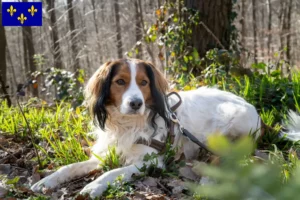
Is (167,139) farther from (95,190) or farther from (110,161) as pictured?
(95,190)

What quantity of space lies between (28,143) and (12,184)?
155 centimetres

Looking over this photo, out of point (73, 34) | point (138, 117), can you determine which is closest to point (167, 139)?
point (138, 117)

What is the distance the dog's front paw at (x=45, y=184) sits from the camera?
10.9 ft

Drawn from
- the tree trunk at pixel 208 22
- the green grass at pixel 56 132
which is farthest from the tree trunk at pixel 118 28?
the green grass at pixel 56 132

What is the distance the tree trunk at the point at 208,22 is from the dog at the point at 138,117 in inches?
106

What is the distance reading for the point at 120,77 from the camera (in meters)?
3.61

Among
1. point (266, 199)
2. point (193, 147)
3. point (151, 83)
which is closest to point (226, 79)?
point (193, 147)

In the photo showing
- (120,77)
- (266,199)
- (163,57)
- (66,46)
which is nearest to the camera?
(266,199)

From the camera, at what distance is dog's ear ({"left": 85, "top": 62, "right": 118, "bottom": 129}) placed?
371cm

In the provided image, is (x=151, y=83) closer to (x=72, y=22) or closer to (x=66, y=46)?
(x=72, y=22)

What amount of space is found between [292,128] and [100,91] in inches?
82.0

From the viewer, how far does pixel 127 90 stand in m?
3.52

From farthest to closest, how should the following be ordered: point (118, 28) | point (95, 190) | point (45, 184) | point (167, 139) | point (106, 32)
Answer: point (106, 32), point (118, 28), point (167, 139), point (45, 184), point (95, 190)

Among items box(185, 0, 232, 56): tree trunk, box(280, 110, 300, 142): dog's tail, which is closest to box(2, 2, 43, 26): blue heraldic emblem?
box(280, 110, 300, 142): dog's tail
